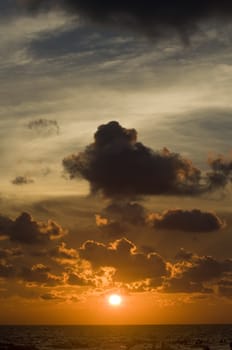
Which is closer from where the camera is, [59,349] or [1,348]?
[1,348]

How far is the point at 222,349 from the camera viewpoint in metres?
162

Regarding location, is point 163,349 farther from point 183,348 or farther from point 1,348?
point 1,348

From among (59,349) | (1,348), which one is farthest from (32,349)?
(59,349)

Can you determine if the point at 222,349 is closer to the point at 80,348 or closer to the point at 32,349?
the point at 80,348

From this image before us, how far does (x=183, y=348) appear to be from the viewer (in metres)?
→ 166

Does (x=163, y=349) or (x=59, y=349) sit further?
(x=59, y=349)

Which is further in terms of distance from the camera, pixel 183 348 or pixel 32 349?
pixel 183 348

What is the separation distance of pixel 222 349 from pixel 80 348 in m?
36.9

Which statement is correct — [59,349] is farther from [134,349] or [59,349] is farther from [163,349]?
[163,349]

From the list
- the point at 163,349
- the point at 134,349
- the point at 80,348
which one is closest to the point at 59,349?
the point at 80,348

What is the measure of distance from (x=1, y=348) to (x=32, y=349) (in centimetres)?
702

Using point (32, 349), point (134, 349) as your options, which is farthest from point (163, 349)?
point (32, 349)

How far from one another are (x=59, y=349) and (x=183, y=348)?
32135mm

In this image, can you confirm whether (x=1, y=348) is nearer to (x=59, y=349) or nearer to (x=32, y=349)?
(x=32, y=349)
